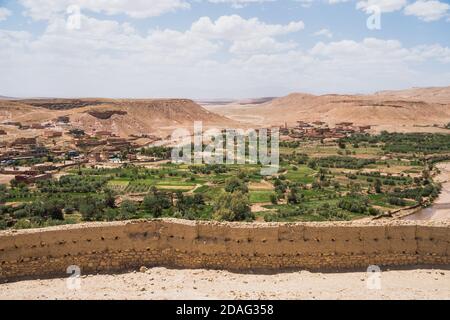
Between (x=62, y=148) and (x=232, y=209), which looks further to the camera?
(x=62, y=148)

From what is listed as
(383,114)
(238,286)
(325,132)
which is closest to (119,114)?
(325,132)

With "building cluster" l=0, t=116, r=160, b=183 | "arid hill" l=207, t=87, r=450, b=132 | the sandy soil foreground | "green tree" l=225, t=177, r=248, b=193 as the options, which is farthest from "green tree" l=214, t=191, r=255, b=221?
"arid hill" l=207, t=87, r=450, b=132

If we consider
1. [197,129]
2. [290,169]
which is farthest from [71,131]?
[290,169]

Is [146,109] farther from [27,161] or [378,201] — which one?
[378,201]

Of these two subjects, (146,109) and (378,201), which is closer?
(378,201)

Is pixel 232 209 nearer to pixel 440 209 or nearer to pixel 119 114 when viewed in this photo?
pixel 440 209
